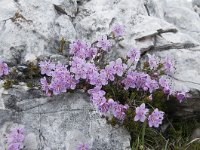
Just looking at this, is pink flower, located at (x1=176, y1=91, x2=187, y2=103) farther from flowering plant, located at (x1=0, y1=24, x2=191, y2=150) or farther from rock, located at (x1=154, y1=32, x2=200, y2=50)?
rock, located at (x1=154, y1=32, x2=200, y2=50)

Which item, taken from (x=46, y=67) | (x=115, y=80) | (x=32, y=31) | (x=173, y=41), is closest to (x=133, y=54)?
(x=115, y=80)

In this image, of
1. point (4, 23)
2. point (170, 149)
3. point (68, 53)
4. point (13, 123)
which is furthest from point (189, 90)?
point (4, 23)

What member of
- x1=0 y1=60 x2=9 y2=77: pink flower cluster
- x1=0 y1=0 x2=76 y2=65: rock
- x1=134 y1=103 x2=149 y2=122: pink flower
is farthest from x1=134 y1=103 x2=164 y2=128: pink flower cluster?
x1=0 y1=60 x2=9 y2=77: pink flower cluster

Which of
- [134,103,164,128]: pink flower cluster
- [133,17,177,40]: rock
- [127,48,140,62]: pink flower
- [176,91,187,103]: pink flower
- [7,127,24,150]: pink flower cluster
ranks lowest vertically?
[7,127,24,150]: pink flower cluster

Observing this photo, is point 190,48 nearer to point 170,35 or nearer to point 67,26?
point 170,35

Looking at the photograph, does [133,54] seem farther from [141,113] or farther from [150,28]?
[141,113]

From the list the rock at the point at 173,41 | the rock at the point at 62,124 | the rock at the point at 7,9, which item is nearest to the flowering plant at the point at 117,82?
the rock at the point at 62,124

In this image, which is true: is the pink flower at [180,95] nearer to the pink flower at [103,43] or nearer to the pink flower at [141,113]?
the pink flower at [141,113]
